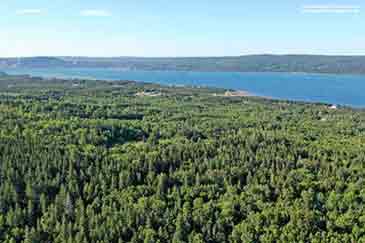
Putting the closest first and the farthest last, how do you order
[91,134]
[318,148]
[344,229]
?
1. [344,229]
2. [318,148]
3. [91,134]

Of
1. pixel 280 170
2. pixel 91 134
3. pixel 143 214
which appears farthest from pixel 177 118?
pixel 143 214

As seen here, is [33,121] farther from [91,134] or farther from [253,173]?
[253,173]

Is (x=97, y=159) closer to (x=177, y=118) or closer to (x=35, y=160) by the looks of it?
(x=35, y=160)

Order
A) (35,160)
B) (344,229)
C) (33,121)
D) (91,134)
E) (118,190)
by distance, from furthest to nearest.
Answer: (33,121) → (91,134) → (35,160) → (118,190) → (344,229)

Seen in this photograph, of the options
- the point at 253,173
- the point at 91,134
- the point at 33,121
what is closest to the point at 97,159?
the point at 91,134

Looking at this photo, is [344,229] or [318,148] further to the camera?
[318,148]

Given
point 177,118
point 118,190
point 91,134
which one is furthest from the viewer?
point 177,118
